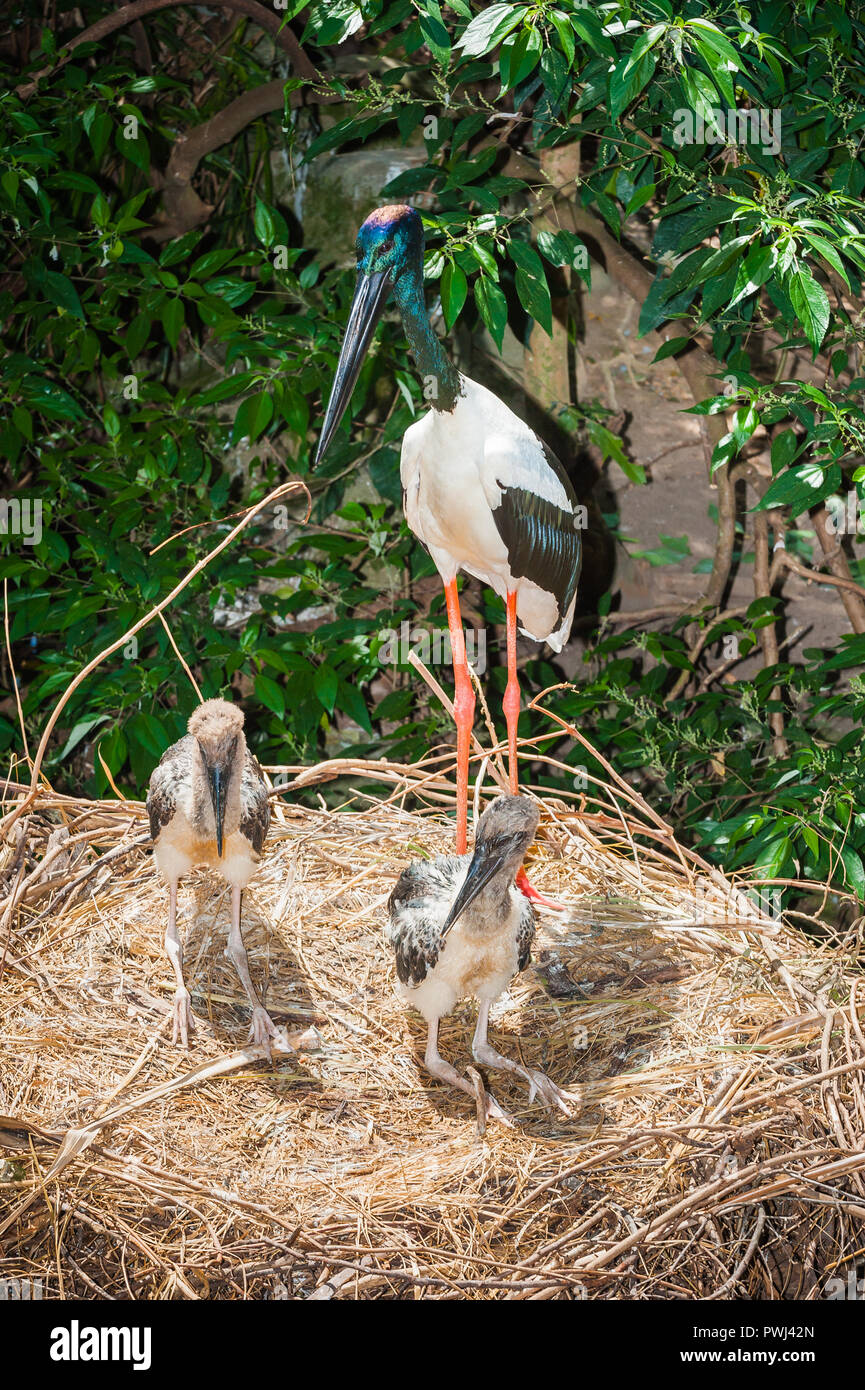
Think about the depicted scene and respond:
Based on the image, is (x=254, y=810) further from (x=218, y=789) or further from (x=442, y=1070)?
(x=442, y=1070)

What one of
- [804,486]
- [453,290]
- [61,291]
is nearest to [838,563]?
[804,486]

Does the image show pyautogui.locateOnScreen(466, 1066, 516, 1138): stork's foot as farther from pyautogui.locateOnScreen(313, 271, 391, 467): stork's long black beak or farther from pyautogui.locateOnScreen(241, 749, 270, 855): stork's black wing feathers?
pyautogui.locateOnScreen(313, 271, 391, 467): stork's long black beak

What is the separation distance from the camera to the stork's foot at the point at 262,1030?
2.69 metres

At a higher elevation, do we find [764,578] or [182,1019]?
[764,578]

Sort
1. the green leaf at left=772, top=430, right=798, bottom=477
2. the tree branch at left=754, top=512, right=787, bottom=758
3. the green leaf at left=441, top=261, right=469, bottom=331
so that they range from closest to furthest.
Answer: the green leaf at left=441, top=261, right=469, bottom=331 → the green leaf at left=772, top=430, right=798, bottom=477 → the tree branch at left=754, top=512, right=787, bottom=758

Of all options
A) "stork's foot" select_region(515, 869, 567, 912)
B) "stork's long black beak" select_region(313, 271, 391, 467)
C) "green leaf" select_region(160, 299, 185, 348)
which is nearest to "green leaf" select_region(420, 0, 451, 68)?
"stork's long black beak" select_region(313, 271, 391, 467)

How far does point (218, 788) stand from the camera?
258 centimetres

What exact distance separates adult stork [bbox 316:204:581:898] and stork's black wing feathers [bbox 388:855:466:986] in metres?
0.32

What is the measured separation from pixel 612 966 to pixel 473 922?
0.60 metres

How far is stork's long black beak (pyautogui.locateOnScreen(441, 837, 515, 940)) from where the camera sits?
2.41 meters

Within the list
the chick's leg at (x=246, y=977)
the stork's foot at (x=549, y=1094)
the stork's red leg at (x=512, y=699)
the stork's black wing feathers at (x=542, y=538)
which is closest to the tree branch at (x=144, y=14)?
the stork's black wing feathers at (x=542, y=538)

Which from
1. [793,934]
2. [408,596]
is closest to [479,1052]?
[793,934]

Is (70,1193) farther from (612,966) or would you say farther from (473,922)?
(612,966)

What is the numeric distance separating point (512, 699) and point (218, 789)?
96cm
